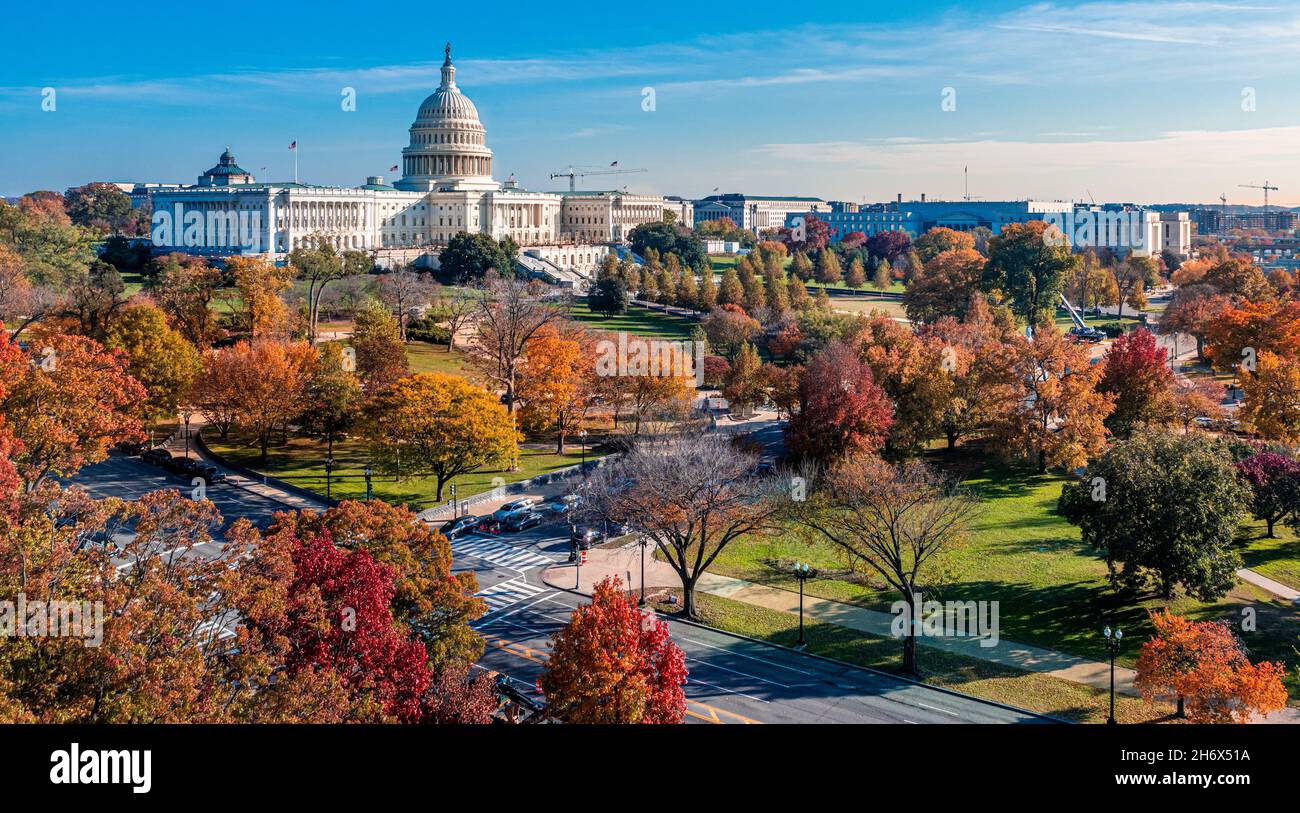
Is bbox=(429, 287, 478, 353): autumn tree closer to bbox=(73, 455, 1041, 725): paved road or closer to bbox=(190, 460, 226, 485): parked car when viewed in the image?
bbox=(190, 460, 226, 485): parked car

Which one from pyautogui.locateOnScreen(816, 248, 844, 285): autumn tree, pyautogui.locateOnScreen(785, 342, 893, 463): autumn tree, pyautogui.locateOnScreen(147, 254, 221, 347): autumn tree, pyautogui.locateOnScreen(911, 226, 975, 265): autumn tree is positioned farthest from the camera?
pyautogui.locateOnScreen(911, 226, 975, 265): autumn tree

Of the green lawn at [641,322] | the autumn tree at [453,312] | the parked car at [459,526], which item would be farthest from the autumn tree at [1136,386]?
the autumn tree at [453,312]

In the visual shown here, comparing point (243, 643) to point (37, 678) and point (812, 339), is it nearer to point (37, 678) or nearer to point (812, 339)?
point (37, 678)

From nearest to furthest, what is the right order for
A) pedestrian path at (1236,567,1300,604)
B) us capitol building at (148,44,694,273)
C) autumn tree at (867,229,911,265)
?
pedestrian path at (1236,567,1300,604), us capitol building at (148,44,694,273), autumn tree at (867,229,911,265)

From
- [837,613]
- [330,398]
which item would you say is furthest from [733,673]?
[330,398]

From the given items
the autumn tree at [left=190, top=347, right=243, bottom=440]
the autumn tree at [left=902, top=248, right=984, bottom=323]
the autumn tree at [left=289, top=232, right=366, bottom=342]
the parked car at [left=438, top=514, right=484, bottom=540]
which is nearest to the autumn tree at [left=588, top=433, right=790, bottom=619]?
the parked car at [left=438, top=514, right=484, bottom=540]

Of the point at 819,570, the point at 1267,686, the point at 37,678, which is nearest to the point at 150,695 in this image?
the point at 37,678
